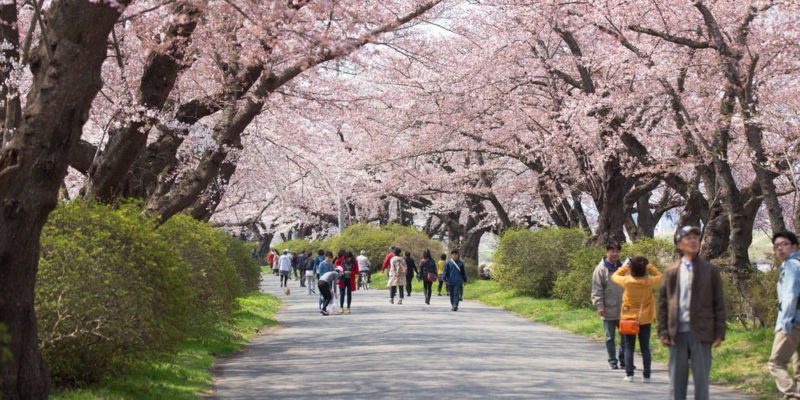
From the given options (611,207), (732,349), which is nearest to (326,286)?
(611,207)

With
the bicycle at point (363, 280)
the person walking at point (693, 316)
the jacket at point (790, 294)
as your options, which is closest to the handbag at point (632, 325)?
the jacket at point (790, 294)

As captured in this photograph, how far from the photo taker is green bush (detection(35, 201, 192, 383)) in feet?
25.1

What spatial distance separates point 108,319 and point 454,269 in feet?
47.2

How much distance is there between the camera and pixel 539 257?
2392 cm

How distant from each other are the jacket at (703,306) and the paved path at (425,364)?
1700 mm

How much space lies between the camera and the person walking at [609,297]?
1075 centimetres

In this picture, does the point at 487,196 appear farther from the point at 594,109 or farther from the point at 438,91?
the point at 594,109

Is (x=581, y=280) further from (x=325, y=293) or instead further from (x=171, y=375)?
(x=171, y=375)

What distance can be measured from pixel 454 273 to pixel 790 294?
1395 cm

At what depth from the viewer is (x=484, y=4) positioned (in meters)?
22.4

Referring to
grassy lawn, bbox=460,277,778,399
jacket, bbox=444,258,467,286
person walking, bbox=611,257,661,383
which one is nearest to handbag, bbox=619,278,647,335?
person walking, bbox=611,257,661,383

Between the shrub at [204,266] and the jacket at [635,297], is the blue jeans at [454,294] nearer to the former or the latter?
the shrub at [204,266]

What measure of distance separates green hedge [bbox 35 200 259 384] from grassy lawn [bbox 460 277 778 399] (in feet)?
21.8

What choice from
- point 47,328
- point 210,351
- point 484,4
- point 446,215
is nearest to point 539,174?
point 484,4
